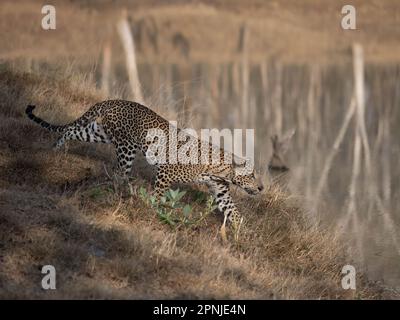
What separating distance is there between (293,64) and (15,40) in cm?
1283

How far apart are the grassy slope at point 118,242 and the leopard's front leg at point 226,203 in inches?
7.3

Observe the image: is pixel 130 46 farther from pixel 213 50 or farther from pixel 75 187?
pixel 75 187

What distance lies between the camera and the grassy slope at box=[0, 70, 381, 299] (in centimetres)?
791

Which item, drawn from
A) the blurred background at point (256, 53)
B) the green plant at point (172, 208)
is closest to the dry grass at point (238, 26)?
the blurred background at point (256, 53)

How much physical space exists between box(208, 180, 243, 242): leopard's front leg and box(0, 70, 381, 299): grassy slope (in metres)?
0.19

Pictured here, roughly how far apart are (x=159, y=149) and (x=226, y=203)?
100 centimetres

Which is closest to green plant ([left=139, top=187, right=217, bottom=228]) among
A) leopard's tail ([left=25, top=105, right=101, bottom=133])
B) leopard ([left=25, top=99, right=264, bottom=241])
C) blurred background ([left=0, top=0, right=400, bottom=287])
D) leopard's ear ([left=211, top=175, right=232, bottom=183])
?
leopard ([left=25, top=99, right=264, bottom=241])

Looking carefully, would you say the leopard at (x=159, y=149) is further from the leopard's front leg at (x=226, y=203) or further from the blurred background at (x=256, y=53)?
the blurred background at (x=256, y=53)

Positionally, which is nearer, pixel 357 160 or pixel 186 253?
pixel 186 253

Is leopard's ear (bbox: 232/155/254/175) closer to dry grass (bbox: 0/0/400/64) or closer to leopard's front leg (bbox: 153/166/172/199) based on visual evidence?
leopard's front leg (bbox: 153/166/172/199)

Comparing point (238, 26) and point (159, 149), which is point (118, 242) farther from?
point (238, 26)

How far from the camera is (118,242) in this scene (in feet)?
27.9

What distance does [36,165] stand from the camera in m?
9.95

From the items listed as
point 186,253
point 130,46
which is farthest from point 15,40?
point 186,253
